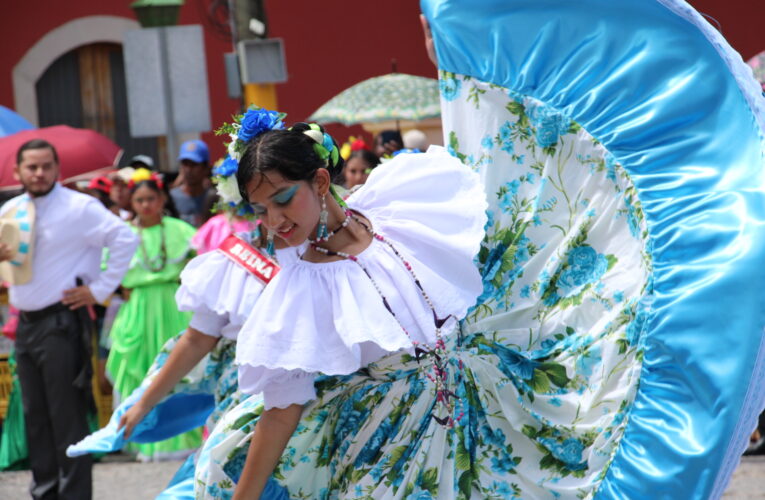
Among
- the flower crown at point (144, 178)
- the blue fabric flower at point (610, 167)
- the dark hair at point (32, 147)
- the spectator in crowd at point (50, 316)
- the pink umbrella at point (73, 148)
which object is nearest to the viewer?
the blue fabric flower at point (610, 167)

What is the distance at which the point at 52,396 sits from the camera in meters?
6.05

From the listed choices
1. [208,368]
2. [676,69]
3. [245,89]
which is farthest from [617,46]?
[245,89]

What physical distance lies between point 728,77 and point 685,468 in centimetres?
95

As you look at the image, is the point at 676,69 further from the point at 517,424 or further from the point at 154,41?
the point at 154,41

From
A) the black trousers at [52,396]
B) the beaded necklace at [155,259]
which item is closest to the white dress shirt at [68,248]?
the black trousers at [52,396]

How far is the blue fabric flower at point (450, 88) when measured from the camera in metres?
3.42

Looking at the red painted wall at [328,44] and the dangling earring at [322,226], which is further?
the red painted wall at [328,44]

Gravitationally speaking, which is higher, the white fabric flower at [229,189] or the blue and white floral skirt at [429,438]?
the white fabric flower at [229,189]

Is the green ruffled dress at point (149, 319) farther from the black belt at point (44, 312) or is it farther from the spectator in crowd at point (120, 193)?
the black belt at point (44, 312)

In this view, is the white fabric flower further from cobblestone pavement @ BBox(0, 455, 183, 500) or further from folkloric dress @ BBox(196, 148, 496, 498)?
cobblestone pavement @ BBox(0, 455, 183, 500)

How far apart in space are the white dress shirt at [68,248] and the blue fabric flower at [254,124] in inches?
133

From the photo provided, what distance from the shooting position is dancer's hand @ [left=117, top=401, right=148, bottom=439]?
4070 mm

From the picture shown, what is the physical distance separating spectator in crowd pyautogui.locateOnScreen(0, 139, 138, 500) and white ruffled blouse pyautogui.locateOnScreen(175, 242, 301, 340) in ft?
6.74

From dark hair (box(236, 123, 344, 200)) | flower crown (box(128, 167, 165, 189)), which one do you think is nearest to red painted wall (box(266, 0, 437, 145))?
flower crown (box(128, 167, 165, 189))
